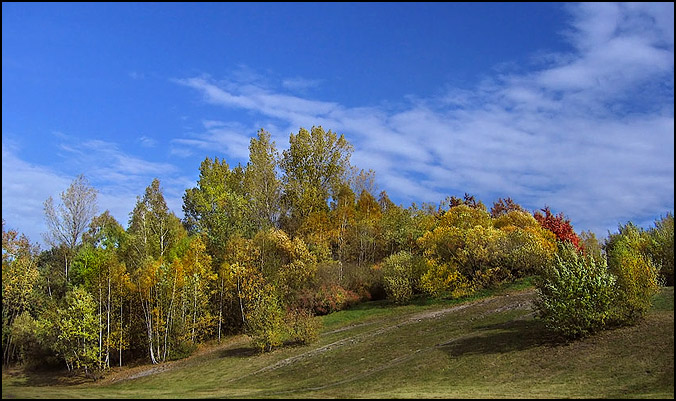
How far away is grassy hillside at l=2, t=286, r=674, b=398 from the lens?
795 inches

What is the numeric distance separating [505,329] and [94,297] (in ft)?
93.4

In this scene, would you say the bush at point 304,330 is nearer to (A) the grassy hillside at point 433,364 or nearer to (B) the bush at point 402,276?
(A) the grassy hillside at point 433,364

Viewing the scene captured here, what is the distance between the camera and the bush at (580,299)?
25.1 m

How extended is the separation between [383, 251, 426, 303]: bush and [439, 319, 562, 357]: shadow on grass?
→ 1487 cm

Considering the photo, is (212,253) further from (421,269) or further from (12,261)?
(421,269)

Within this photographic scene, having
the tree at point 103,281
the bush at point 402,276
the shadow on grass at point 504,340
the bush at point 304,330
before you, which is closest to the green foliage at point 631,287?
the shadow on grass at point 504,340

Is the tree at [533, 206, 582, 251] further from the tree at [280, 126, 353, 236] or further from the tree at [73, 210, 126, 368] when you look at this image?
the tree at [73, 210, 126, 368]

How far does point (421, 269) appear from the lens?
154 ft

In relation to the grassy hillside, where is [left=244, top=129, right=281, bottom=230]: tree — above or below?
above

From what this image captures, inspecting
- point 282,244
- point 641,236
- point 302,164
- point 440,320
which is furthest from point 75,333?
point 641,236

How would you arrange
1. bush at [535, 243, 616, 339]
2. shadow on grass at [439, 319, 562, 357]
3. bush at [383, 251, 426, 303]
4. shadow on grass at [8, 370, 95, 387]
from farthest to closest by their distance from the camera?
bush at [383, 251, 426, 303] → shadow on grass at [8, 370, 95, 387] → shadow on grass at [439, 319, 562, 357] → bush at [535, 243, 616, 339]

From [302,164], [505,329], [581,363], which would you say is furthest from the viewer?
[302,164]

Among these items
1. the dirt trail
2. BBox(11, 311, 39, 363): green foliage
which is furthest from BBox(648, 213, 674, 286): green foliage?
BBox(11, 311, 39, 363): green foliage

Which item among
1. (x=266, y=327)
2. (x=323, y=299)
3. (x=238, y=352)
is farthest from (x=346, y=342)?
(x=323, y=299)
